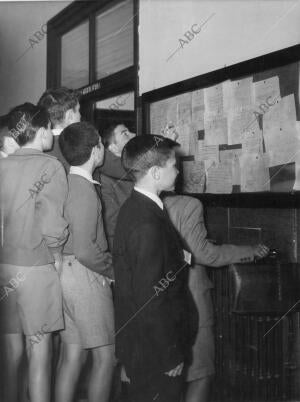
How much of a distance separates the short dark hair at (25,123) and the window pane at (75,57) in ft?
6.39

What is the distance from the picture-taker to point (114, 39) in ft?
11.3

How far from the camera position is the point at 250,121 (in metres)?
2.07

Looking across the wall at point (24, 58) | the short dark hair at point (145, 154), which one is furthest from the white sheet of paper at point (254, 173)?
the wall at point (24, 58)

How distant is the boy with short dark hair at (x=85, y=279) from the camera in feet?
6.17

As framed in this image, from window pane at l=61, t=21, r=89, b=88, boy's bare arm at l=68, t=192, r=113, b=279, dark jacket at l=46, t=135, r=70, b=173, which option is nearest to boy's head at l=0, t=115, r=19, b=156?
dark jacket at l=46, t=135, r=70, b=173

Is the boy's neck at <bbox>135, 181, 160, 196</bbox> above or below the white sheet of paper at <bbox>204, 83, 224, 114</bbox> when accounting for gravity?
below

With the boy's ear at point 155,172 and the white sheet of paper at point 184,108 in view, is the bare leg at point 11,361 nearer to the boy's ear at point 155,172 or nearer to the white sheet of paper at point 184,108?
the boy's ear at point 155,172

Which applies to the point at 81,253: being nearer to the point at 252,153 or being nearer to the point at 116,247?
the point at 116,247

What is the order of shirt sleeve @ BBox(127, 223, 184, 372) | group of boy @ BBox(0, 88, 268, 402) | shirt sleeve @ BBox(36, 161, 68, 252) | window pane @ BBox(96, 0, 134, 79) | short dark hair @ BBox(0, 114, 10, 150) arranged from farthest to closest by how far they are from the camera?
1. window pane @ BBox(96, 0, 134, 79)
2. short dark hair @ BBox(0, 114, 10, 150)
3. shirt sleeve @ BBox(36, 161, 68, 252)
4. group of boy @ BBox(0, 88, 268, 402)
5. shirt sleeve @ BBox(127, 223, 184, 372)

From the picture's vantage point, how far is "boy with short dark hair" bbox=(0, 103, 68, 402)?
187cm

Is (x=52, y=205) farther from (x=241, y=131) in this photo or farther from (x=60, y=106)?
(x=241, y=131)

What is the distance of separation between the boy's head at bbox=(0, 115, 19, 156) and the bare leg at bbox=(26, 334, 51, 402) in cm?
85

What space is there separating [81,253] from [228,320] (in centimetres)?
70

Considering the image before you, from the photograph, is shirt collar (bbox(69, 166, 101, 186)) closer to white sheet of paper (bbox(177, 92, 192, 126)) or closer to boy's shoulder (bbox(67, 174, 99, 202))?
boy's shoulder (bbox(67, 174, 99, 202))
